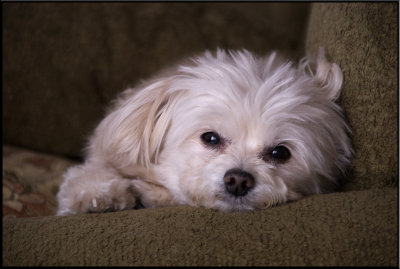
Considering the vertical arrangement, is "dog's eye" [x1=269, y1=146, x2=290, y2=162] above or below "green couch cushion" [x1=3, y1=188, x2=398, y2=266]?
above

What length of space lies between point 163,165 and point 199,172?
190 millimetres

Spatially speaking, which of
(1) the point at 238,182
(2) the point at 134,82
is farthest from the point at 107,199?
(2) the point at 134,82

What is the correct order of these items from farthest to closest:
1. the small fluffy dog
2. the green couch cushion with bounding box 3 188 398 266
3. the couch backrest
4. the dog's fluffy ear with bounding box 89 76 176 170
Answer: the couch backrest → the dog's fluffy ear with bounding box 89 76 176 170 → the small fluffy dog → the green couch cushion with bounding box 3 188 398 266

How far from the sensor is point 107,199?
1.25 m

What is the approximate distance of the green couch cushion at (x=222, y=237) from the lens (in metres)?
0.91

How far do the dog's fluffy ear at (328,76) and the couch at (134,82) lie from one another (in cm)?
3

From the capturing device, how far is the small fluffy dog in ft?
4.08

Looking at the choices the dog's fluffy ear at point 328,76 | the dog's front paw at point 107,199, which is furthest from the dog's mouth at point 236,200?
the dog's fluffy ear at point 328,76

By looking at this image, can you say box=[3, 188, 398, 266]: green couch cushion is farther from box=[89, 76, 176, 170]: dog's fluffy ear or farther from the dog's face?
box=[89, 76, 176, 170]: dog's fluffy ear

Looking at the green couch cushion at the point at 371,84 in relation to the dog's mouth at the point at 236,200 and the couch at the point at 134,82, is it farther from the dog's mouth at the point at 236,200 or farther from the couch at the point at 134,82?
the dog's mouth at the point at 236,200

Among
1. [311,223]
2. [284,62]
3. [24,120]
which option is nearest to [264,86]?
[284,62]

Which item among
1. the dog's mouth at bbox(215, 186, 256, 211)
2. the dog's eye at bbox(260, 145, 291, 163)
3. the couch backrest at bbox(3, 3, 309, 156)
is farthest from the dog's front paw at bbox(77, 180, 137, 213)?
the couch backrest at bbox(3, 3, 309, 156)

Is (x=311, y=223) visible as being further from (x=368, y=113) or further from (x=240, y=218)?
(x=368, y=113)

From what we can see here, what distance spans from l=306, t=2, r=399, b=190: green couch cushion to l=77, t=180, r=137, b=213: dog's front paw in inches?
28.4
